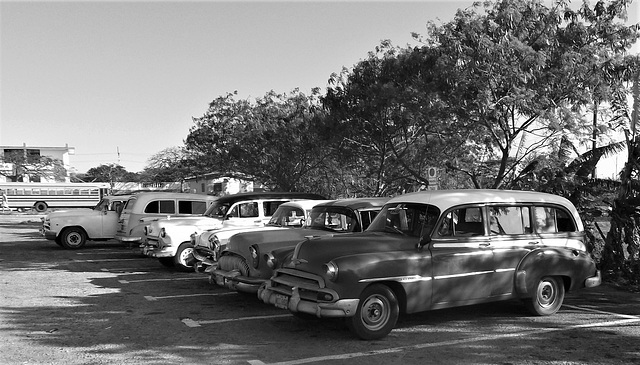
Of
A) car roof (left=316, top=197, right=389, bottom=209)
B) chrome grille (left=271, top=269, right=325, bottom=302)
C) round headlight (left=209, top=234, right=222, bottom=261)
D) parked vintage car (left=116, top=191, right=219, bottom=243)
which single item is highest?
parked vintage car (left=116, top=191, right=219, bottom=243)

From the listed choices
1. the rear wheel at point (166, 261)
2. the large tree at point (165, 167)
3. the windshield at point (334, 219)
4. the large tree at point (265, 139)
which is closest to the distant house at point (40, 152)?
the large tree at point (165, 167)

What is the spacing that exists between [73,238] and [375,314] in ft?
46.5

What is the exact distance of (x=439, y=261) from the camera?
742 cm

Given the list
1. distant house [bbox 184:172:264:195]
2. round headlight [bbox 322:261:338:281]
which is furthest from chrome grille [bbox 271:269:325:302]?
distant house [bbox 184:172:264:195]

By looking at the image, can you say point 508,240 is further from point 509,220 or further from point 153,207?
point 153,207

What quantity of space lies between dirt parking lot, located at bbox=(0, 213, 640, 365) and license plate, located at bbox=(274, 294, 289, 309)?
1.33 ft

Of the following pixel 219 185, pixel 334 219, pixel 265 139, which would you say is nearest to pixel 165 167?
pixel 219 185

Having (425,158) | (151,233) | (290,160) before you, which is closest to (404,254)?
(151,233)

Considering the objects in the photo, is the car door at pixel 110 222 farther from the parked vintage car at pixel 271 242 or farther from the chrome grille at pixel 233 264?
the chrome grille at pixel 233 264

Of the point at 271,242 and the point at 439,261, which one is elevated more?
the point at 271,242

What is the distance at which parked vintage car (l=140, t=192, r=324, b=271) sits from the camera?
13156mm

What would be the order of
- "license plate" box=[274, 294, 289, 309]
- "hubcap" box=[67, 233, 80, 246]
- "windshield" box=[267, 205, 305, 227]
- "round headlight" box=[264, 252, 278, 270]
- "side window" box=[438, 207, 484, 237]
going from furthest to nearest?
"hubcap" box=[67, 233, 80, 246] → "windshield" box=[267, 205, 305, 227] → "round headlight" box=[264, 252, 278, 270] → "side window" box=[438, 207, 484, 237] → "license plate" box=[274, 294, 289, 309]

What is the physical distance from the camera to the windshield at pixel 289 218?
38.6 feet

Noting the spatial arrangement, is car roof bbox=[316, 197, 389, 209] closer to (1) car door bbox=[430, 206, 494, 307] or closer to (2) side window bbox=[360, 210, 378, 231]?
(2) side window bbox=[360, 210, 378, 231]
